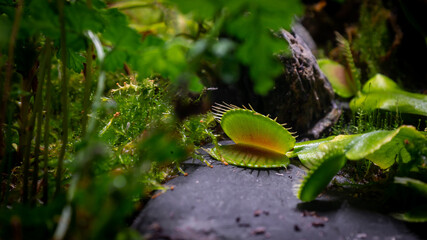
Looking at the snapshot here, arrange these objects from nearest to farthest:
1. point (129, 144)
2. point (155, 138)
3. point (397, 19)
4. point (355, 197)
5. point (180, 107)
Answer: point (155, 138)
point (180, 107)
point (355, 197)
point (129, 144)
point (397, 19)

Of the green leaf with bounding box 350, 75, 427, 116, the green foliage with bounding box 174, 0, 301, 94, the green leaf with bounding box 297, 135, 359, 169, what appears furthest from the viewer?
the green leaf with bounding box 350, 75, 427, 116

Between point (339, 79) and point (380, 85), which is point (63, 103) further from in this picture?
point (380, 85)

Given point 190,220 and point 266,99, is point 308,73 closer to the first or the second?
point 266,99

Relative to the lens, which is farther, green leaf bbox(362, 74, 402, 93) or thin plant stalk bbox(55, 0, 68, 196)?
green leaf bbox(362, 74, 402, 93)

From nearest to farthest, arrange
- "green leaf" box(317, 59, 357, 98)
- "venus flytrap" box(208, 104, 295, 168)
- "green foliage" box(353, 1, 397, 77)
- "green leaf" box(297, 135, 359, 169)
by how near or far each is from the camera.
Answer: "green leaf" box(297, 135, 359, 169), "venus flytrap" box(208, 104, 295, 168), "green leaf" box(317, 59, 357, 98), "green foliage" box(353, 1, 397, 77)

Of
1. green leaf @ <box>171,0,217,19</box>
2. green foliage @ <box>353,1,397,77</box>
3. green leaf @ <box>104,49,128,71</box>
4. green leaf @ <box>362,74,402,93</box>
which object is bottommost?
green leaf @ <box>362,74,402,93</box>

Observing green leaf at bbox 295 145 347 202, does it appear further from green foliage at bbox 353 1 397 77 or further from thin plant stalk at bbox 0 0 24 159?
green foliage at bbox 353 1 397 77

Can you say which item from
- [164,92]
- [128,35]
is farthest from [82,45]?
[164,92]

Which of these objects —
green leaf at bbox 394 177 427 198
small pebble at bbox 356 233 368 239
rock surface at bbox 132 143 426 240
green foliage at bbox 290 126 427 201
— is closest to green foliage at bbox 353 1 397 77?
green foliage at bbox 290 126 427 201
